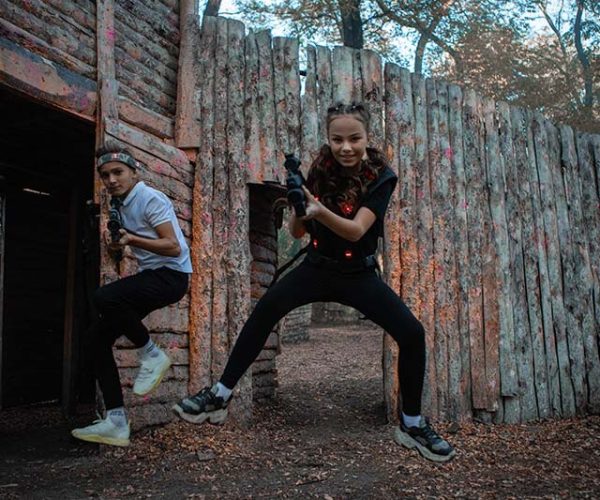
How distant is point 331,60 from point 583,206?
11.8ft

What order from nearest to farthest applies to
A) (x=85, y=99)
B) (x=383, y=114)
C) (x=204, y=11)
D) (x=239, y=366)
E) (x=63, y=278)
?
(x=239, y=366)
(x=85, y=99)
(x=383, y=114)
(x=63, y=278)
(x=204, y=11)

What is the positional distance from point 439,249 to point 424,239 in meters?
0.21

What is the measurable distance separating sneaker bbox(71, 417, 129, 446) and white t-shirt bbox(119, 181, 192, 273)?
99 centimetres

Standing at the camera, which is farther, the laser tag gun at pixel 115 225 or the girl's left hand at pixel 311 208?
the laser tag gun at pixel 115 225

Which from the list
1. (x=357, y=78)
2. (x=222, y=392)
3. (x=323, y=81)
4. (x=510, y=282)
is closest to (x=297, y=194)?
(x=222, y=392)

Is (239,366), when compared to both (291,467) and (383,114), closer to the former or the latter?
(291,467)

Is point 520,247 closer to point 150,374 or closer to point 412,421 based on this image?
point 412,421

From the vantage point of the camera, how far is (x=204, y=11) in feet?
52.5

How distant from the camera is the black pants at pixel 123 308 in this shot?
3.82 m

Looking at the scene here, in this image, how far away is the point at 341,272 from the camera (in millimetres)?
3486

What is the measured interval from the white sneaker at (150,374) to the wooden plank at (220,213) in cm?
201

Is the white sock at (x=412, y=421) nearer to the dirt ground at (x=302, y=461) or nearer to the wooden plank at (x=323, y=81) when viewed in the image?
the dirt ground at (x=302, y=461)

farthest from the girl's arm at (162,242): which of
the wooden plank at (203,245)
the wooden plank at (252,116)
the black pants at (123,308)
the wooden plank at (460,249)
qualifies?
the wooden plank at (460,249)

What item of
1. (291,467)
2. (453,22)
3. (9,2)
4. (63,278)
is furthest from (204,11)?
(291,467)
